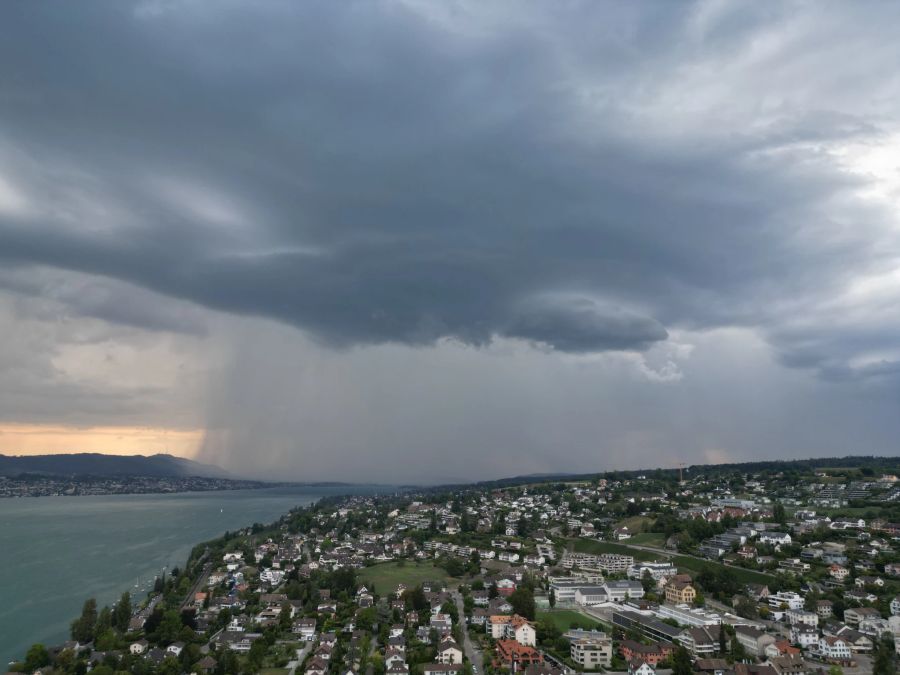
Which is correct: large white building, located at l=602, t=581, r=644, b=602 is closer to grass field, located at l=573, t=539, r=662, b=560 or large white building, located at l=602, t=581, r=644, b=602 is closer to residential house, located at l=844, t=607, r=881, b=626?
grass field, located at l=573, t=539, r=662, b=560

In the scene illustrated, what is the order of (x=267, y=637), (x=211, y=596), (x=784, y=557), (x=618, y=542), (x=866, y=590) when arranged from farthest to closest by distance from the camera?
(x=618, y=542), (x=784, y=557), (x=211, y=596), (x=866, y=590), (x=267, y=637)

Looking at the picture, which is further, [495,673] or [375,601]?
[375,601]

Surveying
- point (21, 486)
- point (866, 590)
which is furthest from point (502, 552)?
point (21, 486)

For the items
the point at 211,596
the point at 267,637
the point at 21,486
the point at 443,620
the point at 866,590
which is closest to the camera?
the point at 267,637

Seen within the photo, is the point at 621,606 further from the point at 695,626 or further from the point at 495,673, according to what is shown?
the point at 495,673

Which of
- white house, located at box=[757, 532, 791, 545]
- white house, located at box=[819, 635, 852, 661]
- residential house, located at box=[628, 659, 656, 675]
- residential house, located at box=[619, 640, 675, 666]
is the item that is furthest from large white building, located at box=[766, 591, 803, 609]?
residential house, located at box=[628, 659, 656, 675]

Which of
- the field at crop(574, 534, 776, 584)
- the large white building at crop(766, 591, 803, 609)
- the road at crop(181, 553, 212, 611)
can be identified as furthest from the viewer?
A: the field at crop(574, 534, 776, 584)
